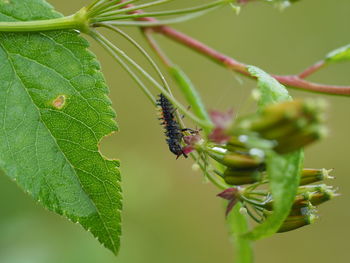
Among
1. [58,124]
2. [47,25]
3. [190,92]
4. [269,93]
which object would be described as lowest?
[269,93]

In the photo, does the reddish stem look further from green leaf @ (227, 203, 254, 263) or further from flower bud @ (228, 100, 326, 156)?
flower bud @ (228, 100, 326, 156)

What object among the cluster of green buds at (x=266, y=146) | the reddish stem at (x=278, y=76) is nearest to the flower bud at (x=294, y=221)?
the cluster of green buds at (x=266, y=146)

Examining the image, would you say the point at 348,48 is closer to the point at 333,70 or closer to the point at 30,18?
the point at 30,18

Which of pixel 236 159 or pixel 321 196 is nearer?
pixel 236 159

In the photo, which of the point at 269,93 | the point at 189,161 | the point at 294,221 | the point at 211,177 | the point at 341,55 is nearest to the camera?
the point at 269,93

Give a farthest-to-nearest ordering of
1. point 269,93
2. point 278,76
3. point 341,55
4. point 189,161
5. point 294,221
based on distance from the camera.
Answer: point 189,161 < point 278,76 < point 341,55 < point 294,221 < point 269,93

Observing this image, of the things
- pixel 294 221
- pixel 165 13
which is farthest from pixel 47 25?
pixel 294 221

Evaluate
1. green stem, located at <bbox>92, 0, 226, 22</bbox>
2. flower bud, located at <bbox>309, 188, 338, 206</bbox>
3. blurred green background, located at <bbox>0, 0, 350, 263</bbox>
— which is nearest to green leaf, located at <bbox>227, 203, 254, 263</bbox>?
flower bud, located at <bbox>309, 188, 338, 206</bbox>

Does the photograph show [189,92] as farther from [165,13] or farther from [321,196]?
[321,196]
